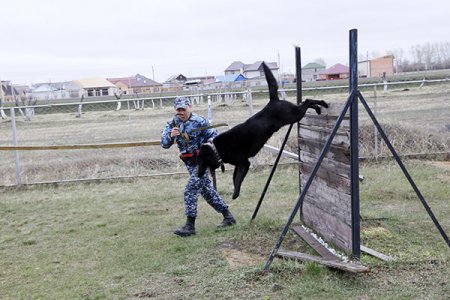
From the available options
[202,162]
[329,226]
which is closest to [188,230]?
[202,162]

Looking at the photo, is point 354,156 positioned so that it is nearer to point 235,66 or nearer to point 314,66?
point 235,66

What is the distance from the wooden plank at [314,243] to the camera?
4456mm

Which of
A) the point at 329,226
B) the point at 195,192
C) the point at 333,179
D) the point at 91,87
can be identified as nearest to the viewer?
the point at 333,179

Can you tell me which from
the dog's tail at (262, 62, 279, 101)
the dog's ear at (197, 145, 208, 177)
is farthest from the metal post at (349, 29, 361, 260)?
the dog's ear at (197, 145, 208, 177)

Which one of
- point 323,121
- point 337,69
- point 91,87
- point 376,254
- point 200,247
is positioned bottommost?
point 200,247

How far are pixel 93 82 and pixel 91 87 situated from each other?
4581 millimetres

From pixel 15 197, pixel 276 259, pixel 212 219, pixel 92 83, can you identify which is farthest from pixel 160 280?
pixel 92 83

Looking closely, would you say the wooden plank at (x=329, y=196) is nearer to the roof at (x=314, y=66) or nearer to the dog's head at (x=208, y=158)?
the dog's head at (x=208, y=158)

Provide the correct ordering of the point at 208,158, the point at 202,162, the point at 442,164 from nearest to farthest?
the point at 208,158
the point at 202,162
the point at 442,164

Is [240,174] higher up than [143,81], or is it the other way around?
[143,81]

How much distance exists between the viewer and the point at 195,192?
5766 millimetres

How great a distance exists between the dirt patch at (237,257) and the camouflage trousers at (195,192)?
0.81 meters

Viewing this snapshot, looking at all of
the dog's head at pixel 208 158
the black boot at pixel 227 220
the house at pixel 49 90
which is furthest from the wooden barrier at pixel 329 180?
the house at pixel 49 90

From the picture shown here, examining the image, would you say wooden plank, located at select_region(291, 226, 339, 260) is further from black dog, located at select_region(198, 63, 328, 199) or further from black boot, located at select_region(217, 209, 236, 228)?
black dog, located at select_region(198, 63, 328, 199)
